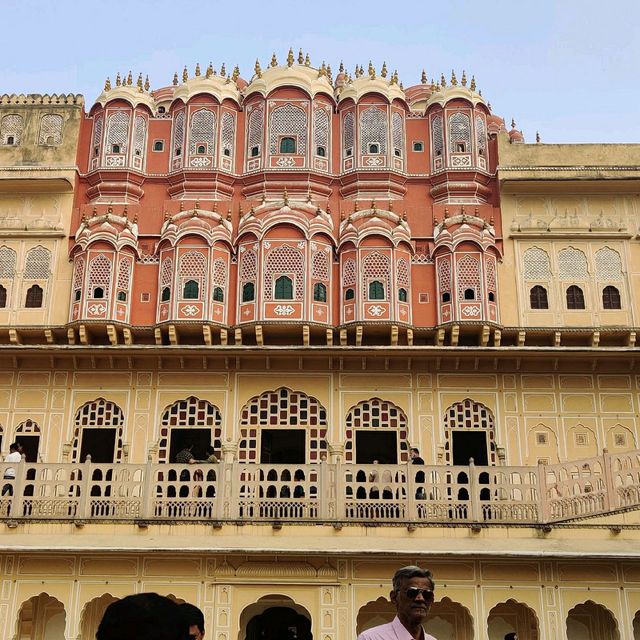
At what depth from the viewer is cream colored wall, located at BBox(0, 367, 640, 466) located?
722 inches

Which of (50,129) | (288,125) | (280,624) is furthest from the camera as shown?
(50,129)

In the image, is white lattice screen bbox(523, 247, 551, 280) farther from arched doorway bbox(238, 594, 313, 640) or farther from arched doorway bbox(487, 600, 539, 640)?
arched doorway bbox(238, 594, 313, 640)

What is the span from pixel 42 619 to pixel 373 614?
19.6ft

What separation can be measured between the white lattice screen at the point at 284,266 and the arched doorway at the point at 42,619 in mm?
7256

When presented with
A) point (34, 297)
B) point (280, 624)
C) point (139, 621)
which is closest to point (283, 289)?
point (34, 297)

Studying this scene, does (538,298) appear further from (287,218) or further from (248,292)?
(248,292)

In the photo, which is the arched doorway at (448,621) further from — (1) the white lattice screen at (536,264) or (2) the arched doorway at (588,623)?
(1) the white lattice screen at (536,264)

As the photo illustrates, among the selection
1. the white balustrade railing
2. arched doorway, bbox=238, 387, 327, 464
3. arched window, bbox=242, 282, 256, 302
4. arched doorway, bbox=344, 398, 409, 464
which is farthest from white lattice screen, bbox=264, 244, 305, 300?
the white balustrade railing

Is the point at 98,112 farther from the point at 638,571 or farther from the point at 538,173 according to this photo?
the point at 638,571

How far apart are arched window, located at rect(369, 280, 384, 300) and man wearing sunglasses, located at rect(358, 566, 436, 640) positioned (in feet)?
46.0

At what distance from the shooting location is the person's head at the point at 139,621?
3.21m

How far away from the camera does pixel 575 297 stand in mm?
19422

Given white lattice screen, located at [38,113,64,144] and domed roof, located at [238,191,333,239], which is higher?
white lattice screen, located at [38,113,64,144]

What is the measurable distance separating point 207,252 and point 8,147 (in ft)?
17.9
